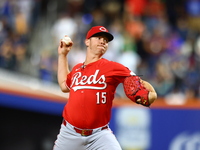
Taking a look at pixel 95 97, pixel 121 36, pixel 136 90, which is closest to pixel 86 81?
pixel 95 97

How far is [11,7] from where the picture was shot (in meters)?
10.9

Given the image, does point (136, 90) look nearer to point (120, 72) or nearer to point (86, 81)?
point (120, 72)

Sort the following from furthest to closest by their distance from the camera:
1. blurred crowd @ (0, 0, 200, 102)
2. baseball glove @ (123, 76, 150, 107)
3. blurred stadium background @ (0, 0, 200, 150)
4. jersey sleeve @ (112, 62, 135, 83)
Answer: blurred crowd @ (0, 0, 200, 102), blurred stadium background @ (0, 0, 200, 150), jersey sleeve @ (112, 62, 135, 83), baseball glove @ (123, 76, 150, 107)

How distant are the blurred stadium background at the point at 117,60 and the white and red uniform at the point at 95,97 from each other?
3.46m

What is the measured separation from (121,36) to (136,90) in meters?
6.58

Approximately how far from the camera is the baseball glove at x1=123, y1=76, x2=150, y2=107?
442cm

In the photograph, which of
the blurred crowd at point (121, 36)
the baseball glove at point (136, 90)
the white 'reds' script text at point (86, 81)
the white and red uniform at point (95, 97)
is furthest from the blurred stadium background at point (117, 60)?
the baseball glove at point (136, 90)

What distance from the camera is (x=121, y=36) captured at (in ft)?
36.0

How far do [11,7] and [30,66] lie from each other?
1.79 metres

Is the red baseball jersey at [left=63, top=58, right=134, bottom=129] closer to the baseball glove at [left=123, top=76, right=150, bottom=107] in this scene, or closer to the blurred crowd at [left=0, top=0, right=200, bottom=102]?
the baseball glove at [left=123, top=76, right=150, bottom=107]

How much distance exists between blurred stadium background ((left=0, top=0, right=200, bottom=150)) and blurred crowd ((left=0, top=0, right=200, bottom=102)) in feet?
0.07

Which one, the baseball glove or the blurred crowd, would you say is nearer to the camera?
the baseball glove

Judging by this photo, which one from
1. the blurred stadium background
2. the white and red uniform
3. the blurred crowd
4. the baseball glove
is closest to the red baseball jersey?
the white and red uniform

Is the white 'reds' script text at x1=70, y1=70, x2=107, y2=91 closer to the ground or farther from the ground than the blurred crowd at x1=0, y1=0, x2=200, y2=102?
closer to the ground
